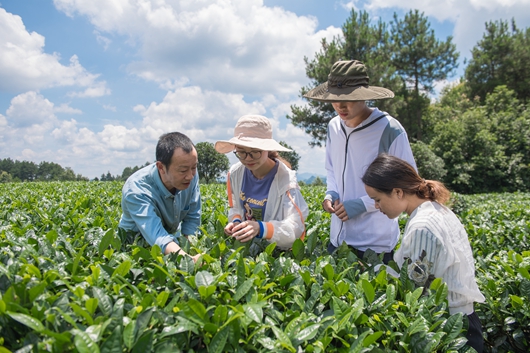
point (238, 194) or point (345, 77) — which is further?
point (238, 194)

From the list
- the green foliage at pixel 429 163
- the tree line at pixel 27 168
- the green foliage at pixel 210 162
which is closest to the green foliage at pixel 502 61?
the green foliage at pixel 429 163

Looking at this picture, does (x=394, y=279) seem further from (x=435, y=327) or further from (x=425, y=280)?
(x=435, y=327)

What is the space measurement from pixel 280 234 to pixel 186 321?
1.14m

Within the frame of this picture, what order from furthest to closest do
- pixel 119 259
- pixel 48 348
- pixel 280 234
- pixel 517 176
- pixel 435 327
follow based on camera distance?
1. pixel 517 176
2. pixel 280 234
3. pixel 119 259
4. pixel 435 327
5. pixel 48 348

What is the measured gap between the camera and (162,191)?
2814 mm

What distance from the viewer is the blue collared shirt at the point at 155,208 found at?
8.23ft

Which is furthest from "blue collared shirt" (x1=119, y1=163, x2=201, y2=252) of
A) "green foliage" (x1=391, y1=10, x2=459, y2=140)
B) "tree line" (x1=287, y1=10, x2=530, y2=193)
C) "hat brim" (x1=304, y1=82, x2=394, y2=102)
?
"green foliage" (x1=391, y1=10, x2=459, y2=140)

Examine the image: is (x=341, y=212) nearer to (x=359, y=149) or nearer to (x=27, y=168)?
(x=359, y=149)

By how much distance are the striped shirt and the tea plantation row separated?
118mm

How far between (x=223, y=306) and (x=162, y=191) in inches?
59.7

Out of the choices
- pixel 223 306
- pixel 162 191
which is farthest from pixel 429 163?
pixel 223 306

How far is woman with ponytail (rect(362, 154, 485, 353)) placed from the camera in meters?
2.03

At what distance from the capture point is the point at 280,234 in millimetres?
2477

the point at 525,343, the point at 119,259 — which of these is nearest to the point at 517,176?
the point at 525,343
